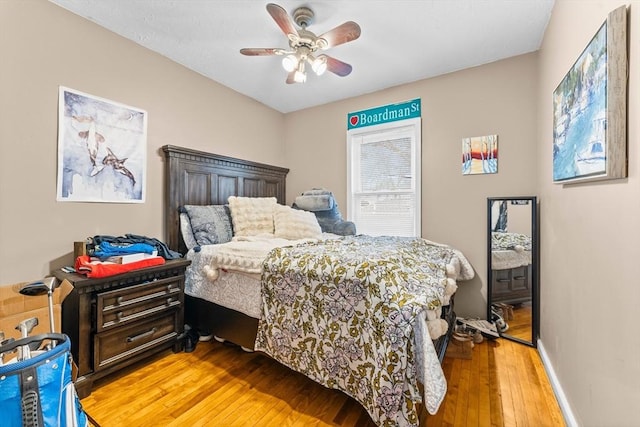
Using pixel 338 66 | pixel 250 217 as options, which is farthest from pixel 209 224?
pixel 338 66

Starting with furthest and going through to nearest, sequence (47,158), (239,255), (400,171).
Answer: (400,171), (239,255), (47,158)

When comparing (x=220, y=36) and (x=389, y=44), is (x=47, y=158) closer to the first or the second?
(x=220, y=36)

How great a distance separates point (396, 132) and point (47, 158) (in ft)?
10.2

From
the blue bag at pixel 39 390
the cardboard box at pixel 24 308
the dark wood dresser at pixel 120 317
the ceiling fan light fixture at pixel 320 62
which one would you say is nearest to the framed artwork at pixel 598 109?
the ceiling fan light fixture at pixel 320 62

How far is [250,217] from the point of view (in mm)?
2799

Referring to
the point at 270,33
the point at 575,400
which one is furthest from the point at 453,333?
the point at 270,33

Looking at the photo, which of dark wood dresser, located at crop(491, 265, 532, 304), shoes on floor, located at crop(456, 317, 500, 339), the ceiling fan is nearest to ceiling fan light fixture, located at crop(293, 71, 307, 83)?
the ceiling fan

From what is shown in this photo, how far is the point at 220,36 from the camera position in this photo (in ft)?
7.41

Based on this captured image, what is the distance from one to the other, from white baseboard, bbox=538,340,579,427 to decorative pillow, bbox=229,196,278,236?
240cm

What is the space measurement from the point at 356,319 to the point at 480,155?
214 centimetres

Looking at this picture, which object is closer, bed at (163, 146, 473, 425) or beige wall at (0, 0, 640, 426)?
beige wall at (0, 0, 640, 426)

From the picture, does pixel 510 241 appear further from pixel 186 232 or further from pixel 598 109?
pixel 186 232

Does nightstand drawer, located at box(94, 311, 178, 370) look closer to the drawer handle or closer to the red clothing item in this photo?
the drawer handle

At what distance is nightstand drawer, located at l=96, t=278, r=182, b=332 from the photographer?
1734 millimetres
